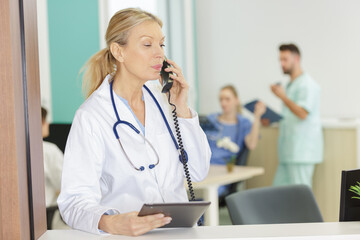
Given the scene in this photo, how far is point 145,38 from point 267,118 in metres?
3.77

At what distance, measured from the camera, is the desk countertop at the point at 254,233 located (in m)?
1.52

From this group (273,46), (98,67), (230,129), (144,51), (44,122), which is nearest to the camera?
(144,51)

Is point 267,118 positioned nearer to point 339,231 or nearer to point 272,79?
point 272,79

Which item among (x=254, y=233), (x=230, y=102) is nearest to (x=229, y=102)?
(x=230, y=102)

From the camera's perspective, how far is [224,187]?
17.0ft

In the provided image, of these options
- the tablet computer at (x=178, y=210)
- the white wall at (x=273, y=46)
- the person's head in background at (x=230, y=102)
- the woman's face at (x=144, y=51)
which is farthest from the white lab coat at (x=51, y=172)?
the white wall at (x=273, y=46)

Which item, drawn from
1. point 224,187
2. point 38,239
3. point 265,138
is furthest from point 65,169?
point 265,138

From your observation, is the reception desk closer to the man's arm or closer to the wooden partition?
the man's arm

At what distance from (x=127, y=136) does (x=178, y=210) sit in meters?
0.40

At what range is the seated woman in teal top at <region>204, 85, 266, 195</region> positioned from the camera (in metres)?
5.29

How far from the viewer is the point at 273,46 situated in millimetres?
6137

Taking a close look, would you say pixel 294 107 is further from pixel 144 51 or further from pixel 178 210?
pixel 178 210

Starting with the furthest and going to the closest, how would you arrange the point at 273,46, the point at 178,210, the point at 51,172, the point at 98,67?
the point at 273,46 → the point at 51,172 → the point at 98,67 → the point at 178,210

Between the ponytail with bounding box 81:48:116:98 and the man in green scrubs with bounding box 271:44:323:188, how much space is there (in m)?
3.20
